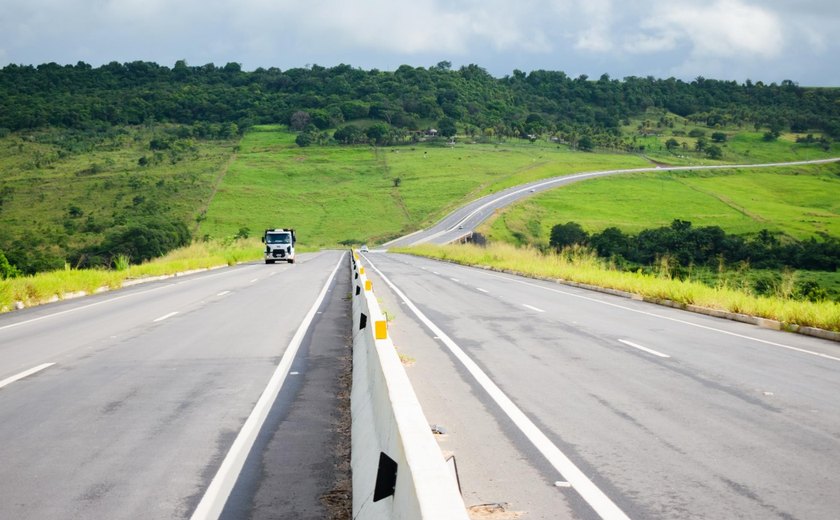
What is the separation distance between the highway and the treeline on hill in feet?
150

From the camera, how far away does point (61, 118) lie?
170 metres

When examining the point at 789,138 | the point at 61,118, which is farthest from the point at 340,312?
the point at 789,138

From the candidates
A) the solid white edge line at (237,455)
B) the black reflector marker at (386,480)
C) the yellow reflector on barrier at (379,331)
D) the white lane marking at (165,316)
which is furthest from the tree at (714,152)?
the black reflector marker at (386,480)

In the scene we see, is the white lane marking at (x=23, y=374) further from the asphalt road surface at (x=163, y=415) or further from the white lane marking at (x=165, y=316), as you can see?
the white lane marking at (x=165, y=316)

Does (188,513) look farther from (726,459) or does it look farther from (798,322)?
(798,322)

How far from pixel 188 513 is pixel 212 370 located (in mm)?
6228

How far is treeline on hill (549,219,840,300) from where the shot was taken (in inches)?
2596

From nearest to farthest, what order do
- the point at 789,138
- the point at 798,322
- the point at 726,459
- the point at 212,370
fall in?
the point at 726,459 < the point at 212,370 < the point at 798,322 < the point at 789,138

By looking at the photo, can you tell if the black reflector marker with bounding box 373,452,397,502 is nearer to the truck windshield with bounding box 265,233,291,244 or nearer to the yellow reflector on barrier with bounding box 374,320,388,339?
the yellow reflector on barrier with bounding box 374,320,388,339

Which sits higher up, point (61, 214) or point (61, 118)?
point (61, 118)

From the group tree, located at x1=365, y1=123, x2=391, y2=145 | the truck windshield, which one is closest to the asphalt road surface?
the truck windshield

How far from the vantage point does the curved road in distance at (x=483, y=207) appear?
105438mm

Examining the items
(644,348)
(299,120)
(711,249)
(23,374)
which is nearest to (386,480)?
(23,374)

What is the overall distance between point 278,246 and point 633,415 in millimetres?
48353
